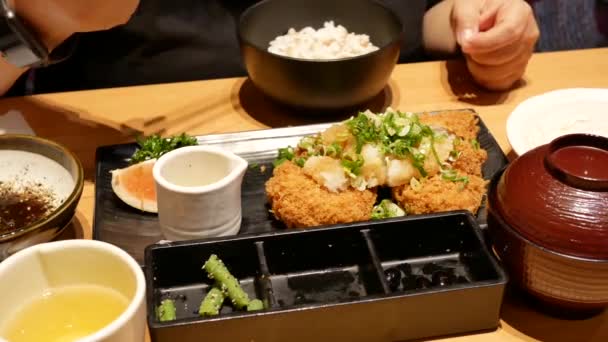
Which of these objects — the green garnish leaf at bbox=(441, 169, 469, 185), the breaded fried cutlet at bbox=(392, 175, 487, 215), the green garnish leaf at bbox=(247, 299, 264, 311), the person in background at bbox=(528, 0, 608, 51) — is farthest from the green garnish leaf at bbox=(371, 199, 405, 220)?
the person in background at bbox=(528, 0, 608, 51)

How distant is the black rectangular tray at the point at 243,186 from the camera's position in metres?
1.44

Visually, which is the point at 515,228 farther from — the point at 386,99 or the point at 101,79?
the point at 101,79

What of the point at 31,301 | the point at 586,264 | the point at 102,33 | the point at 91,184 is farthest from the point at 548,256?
the point at 102,33

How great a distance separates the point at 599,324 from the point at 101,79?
63.9 inches

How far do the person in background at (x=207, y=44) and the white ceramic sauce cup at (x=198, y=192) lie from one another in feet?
2.28

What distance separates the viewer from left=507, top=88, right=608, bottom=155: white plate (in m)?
1.60

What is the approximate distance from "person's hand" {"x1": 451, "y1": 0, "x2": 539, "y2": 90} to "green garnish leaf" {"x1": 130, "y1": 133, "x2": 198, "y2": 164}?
0.83 m

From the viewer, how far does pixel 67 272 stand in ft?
3.47

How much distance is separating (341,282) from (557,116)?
0.78 meters

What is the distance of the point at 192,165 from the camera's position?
142 centimetres

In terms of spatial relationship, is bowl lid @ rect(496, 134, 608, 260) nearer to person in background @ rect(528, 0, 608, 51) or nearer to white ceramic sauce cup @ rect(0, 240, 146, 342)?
white ceramic sauce cup @ rect(0, 240, 146, 342)

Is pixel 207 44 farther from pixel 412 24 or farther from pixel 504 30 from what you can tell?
pixel 504 30

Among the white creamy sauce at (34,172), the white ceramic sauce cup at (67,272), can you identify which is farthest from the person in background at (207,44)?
the white ceramic sauce cup at (67,272)

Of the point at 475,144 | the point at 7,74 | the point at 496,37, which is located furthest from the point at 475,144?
the point at 7,74
